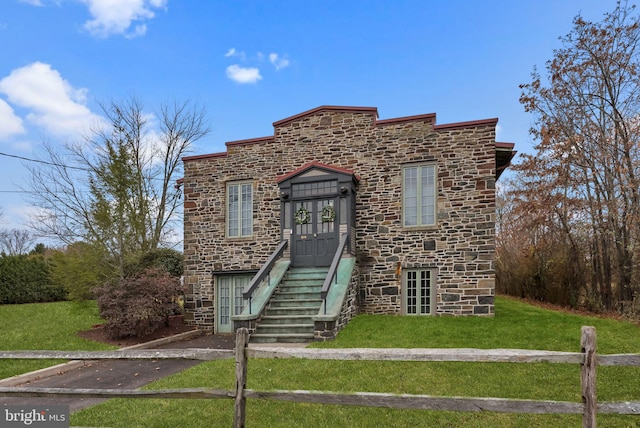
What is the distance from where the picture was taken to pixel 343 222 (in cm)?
1227

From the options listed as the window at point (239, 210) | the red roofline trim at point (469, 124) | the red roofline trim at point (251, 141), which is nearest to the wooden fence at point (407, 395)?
the red roofline trim at point (469, 124)

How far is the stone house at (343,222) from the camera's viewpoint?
447 inches

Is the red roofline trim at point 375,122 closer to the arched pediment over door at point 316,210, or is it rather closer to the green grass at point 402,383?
the arched pediment over door at point 316,210

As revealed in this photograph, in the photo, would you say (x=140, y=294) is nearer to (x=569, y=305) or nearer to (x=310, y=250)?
(x=310, y=250)

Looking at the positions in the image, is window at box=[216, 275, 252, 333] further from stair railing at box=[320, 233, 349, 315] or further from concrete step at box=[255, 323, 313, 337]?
stair railing at box=[320, 233, 349, 315]

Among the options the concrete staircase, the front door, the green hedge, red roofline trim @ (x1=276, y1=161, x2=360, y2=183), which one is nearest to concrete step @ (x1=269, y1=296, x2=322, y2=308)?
the concrete staircase

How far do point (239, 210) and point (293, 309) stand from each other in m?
4.85

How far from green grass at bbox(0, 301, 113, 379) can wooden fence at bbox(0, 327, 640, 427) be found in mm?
5534

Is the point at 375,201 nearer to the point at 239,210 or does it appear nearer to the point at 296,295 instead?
the point at 296,295

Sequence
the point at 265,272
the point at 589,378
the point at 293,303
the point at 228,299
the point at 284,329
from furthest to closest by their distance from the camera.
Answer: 1. the point at 228,299
2. the point at 265,272
3. the point at 293,303
4. the point at 284,329
5. the point at 589,378

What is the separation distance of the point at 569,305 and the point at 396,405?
18.3 metres

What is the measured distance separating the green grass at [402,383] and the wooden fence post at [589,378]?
1.73 metres

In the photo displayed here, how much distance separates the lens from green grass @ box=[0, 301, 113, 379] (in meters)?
8.55

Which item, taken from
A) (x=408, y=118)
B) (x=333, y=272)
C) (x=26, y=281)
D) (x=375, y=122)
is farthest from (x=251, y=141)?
(x=26, y=281)
